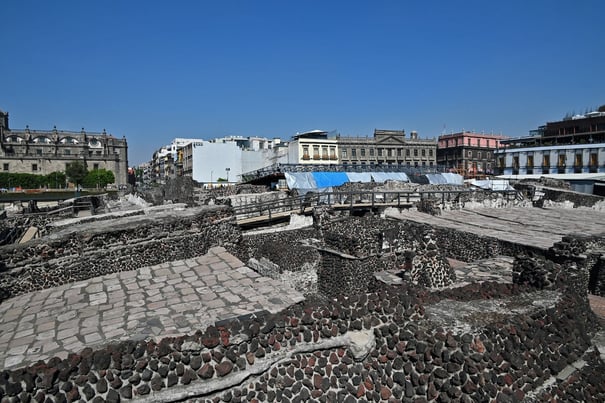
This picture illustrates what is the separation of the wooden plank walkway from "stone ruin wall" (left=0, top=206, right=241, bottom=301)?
9535 mm

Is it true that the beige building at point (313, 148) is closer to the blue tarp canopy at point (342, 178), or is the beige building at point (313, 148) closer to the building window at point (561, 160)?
the blue tarp canopy at point (342, 178)

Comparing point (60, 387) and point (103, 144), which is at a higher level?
point (103, 144)

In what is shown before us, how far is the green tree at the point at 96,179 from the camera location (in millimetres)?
69125

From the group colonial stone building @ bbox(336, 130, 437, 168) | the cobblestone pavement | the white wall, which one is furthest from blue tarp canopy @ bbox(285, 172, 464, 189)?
the white wall

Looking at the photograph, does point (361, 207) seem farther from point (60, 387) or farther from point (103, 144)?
point (103, 144)

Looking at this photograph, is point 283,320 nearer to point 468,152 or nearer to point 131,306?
point 131,306

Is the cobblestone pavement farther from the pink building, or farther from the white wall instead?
the pink building

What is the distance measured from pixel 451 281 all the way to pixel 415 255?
103cm

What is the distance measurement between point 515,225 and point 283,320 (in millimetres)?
15543

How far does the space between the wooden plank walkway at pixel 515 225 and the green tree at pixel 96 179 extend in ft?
211

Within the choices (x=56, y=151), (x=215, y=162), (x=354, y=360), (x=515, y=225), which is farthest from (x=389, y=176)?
(x=56, y=151)

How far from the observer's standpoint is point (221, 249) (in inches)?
418

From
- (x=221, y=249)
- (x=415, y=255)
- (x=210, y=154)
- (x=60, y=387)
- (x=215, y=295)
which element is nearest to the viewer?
(x=60, y=387)

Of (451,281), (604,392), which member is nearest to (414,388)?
(604,392)
